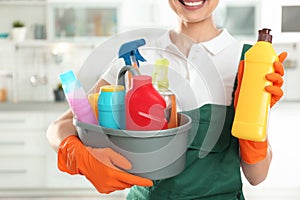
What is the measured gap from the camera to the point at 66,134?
1.13 metres

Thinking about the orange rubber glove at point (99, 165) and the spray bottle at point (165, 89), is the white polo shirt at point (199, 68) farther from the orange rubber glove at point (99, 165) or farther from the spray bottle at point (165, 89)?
the orange rubber glove at point (99, 165)

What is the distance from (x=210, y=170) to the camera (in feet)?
4.01

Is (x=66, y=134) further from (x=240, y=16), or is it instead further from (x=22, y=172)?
(x=240, y=16)

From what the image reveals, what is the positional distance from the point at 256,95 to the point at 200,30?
34cm

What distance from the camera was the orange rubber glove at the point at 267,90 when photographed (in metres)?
0.96

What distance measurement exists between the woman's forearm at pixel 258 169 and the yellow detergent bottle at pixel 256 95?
0.69 ft

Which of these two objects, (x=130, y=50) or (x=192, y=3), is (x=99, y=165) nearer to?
(x=130, y=50)

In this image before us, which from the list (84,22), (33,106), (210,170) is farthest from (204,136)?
(84,22)

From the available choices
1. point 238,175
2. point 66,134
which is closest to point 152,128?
point 66,134

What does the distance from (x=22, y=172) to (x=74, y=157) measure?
270cm

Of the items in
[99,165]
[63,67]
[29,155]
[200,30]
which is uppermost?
[200,30]

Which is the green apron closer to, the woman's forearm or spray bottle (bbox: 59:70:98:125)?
the woman's forearm

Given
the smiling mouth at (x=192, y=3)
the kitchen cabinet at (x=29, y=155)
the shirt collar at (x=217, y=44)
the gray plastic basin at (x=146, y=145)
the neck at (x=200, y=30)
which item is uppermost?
the smiling mouth at (x=192, y=3)

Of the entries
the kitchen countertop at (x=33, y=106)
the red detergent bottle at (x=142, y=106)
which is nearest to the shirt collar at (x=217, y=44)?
the red detergent bottle at (x=142, y=106)
